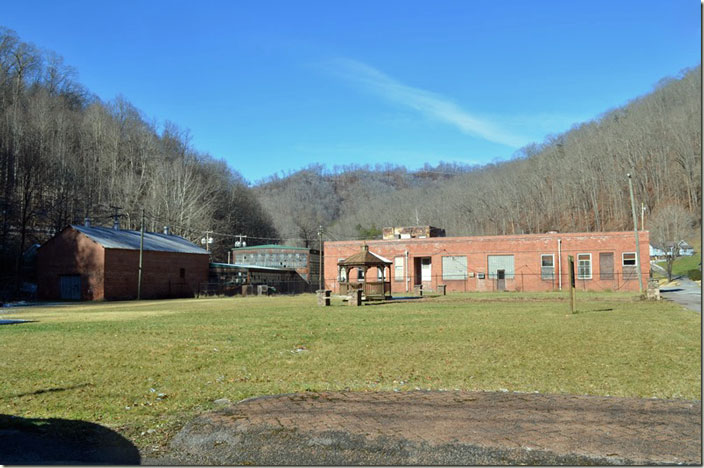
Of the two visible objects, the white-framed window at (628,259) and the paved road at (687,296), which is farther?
the white-framed window at (628,259)

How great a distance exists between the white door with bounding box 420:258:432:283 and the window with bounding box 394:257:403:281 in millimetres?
1855

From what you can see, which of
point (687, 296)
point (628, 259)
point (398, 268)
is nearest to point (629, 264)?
point (628, 259)

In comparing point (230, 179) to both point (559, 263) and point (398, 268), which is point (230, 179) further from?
point (559, 263)

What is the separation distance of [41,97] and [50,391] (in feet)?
238

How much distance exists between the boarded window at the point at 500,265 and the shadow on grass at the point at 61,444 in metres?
42.9

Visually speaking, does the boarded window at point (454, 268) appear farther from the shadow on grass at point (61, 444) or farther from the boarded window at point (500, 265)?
the shadow on grass at point (61, 444)

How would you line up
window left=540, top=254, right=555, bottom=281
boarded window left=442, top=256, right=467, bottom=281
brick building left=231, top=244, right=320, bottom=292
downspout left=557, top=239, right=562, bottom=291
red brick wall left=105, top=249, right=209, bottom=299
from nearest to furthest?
red brick wall left=105, top=249, right=209, bottom=299 → downspout left=557, top=239, right=562, bottom=291 → window left=540, top=254, right=555, bottom=281 → boarded window left=442, top=256, right=467, bottom=281 → brick building left=231, top=244, right=320, bottom=292

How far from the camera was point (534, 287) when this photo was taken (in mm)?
44719

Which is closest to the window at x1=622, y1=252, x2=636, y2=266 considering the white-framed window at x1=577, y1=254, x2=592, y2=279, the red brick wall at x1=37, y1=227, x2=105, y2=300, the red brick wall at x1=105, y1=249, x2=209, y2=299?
the white-framed window at x1=577, y1=254, x2=592, y2=279

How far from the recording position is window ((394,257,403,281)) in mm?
49344

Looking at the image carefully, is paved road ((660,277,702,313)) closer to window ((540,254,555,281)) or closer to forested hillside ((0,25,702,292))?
window ((540,254,555,281))

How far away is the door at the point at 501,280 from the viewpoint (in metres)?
45.7

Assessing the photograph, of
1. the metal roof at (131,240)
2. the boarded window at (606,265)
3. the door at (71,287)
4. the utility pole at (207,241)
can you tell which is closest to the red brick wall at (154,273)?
the metal roof at (131,240)

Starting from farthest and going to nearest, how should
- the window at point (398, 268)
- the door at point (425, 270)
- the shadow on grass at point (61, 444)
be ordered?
the window at point (398, 268)
the door at point (425, 270)
the shadow on grass at point (61, 444)
